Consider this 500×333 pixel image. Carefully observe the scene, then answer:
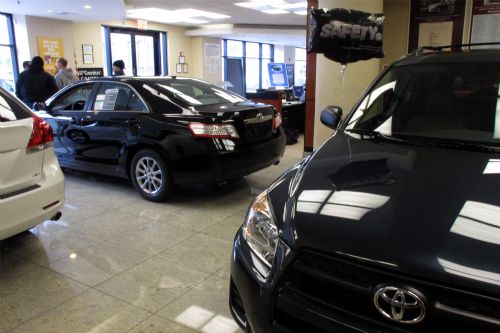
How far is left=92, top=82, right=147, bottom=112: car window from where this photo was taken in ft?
13.9

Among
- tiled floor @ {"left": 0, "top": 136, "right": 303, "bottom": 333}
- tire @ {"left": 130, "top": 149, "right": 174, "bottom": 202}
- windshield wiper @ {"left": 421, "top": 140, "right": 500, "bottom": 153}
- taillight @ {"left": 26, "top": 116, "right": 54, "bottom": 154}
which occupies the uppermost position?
windshield wiper @ {"left": 421, "top": 140, "right": 500, "bottom": 153}

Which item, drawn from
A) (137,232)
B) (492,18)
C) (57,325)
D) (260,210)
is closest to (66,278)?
(57,325)

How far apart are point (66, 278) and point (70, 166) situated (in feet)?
8.12

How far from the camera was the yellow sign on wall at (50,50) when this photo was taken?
11.2 meters

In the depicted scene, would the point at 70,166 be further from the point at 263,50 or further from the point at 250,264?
the point at 263,50

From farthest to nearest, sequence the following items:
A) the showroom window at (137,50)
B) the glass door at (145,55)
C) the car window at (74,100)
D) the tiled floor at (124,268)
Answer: the glass door at (145,55), the showroom window at (137,50), the car window at (74,100), the tiled floor at (124,268)

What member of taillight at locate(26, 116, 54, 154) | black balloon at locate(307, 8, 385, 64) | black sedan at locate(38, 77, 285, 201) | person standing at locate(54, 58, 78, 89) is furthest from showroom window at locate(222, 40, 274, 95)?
taillight at locate(26, 116, 54, 154)

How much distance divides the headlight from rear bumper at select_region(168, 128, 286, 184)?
2.09m

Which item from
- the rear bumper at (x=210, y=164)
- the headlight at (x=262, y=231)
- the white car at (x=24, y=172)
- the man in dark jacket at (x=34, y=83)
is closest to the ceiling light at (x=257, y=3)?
the man in dark jacket at (x=34, y=83)

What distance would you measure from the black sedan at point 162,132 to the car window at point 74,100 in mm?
12

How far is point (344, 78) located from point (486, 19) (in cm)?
179

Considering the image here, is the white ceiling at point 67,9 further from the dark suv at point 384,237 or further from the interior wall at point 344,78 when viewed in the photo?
the dark suv at point 384,237

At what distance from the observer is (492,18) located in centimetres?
503

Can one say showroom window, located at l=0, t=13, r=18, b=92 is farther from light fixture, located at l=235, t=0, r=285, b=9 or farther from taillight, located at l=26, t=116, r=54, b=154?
taillight, located at l=26, t=116, r=54, b=154
